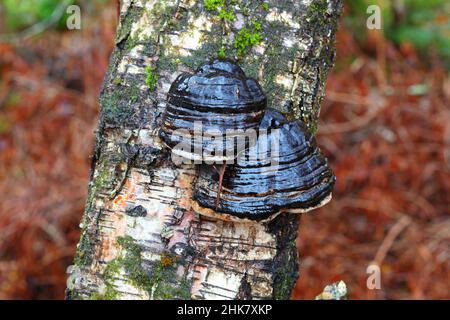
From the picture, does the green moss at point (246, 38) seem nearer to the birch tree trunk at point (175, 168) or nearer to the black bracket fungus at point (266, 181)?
the birch tree trunk at point (175, 168)

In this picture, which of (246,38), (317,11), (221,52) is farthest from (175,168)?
(317,11)

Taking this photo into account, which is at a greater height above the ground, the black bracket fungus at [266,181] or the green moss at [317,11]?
the green moss at [317,11]

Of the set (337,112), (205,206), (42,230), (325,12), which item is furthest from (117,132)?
(337,112)

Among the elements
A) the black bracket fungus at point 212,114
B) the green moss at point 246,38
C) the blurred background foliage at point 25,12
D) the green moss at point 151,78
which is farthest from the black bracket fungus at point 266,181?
the blurred background foliage at point 25,12

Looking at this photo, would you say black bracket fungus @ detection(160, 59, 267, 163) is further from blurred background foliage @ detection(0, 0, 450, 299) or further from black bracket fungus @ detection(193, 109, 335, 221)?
blurred background foliage @ detection(0, 0, 450, 299)

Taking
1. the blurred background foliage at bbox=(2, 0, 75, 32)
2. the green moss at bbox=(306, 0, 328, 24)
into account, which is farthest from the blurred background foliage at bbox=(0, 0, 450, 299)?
the green moss at bbox=(306, 0, 328, 24)

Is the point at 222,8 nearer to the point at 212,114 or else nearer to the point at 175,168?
the point at 212,114

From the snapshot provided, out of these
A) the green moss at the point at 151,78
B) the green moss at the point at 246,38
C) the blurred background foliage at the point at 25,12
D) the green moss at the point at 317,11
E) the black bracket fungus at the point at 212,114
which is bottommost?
the black bracket fungus at the point at 212,114

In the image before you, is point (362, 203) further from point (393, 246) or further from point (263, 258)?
point (263, 258)

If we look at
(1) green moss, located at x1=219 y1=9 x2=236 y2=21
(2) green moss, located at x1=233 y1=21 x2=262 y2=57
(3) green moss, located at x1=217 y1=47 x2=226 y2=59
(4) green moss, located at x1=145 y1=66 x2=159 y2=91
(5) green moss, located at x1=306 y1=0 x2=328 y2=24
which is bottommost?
(4) green moss, located at x1=145 y1=66 x2=159 y2=91
